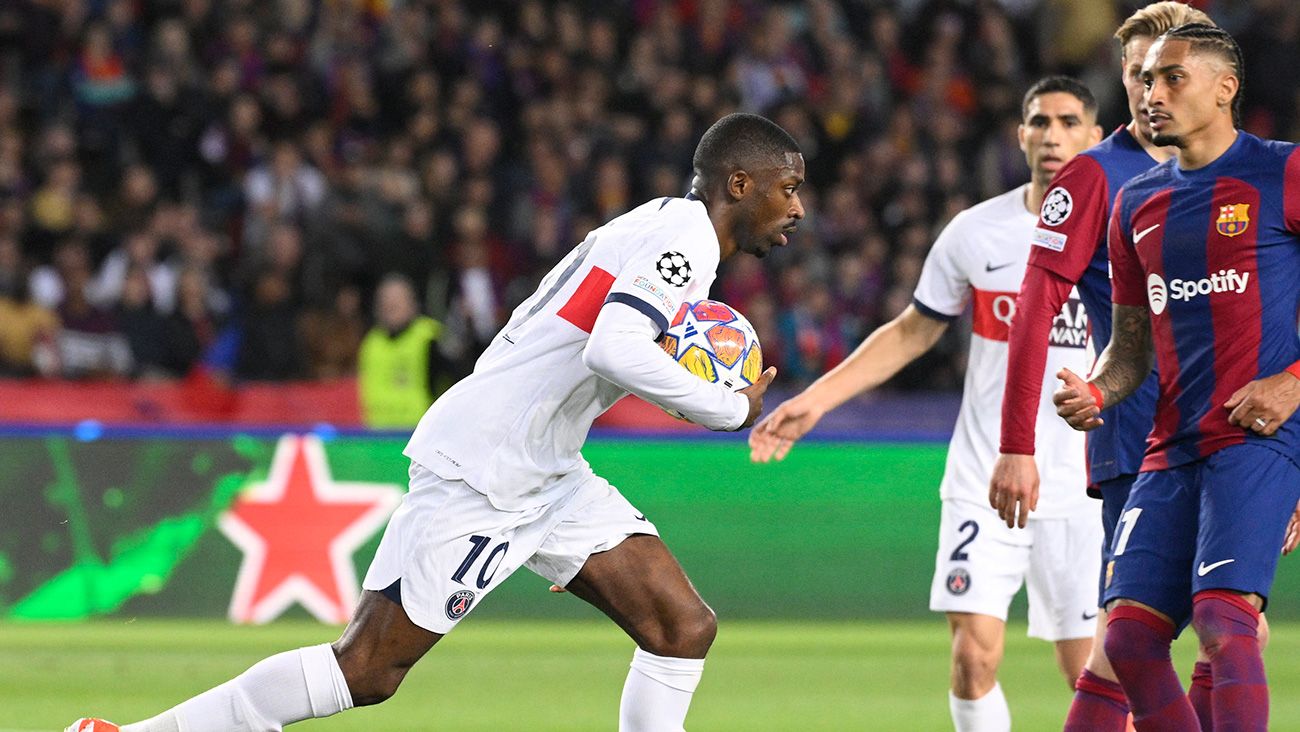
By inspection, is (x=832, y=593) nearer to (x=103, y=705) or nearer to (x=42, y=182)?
(x=103, y=705)

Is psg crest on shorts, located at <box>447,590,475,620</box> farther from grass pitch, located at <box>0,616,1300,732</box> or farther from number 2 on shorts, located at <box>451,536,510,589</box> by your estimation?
grass pitch, located at <box>0,616,1300,732</box>

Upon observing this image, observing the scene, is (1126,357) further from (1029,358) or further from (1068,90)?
(1068,90)

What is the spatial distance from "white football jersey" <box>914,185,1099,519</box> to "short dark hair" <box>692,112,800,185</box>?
5.26 feet

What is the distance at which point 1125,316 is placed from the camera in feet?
18.1

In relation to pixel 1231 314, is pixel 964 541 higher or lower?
lower

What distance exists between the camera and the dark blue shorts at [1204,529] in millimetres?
4941

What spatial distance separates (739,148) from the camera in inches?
214

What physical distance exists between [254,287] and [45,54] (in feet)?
11.7

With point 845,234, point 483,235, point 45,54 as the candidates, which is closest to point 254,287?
point 483,235

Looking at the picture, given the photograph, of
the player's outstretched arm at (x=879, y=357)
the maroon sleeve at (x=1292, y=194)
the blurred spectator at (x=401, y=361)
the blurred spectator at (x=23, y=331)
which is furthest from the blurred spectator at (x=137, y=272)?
the maroon sleeve at (x=1292, y=194)

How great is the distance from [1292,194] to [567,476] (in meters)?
2.16

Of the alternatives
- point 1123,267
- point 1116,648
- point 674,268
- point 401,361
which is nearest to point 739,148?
point 674,268

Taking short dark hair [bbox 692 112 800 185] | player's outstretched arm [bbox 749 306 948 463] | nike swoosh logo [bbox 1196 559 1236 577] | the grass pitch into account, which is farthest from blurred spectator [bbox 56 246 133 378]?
nike swoosh logo [bbox 1196 559 1236 577]

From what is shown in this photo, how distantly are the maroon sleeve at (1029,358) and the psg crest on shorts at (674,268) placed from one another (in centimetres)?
115
